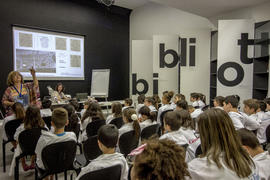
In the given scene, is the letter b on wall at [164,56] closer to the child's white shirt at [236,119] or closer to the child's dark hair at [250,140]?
the child's white shirt at [236,119]

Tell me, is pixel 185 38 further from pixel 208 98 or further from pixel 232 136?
pixel 232 136

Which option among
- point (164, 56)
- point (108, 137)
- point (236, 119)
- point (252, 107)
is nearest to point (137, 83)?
point (164, 56)

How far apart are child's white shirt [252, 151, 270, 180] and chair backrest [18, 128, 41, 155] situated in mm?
2174

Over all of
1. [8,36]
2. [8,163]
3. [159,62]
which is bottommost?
[8,163]

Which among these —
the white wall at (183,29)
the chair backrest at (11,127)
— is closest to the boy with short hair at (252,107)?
the chair backrest at (11,127)

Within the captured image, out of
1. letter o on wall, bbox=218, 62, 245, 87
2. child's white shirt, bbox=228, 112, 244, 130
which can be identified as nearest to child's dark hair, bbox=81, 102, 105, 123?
child's white shirt, bbox=228, 112, 244, 130

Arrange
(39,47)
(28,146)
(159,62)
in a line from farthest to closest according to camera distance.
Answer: (159,62) → (39,47) → (28,146)

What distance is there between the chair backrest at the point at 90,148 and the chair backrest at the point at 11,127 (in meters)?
1.29

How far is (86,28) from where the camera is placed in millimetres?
7660

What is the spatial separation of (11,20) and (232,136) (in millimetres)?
6619

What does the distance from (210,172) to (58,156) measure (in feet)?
4.66

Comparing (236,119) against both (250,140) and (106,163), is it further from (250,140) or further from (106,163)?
(106,163)

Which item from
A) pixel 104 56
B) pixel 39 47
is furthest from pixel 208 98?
pixel 39 47

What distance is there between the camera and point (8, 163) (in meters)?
3.14
